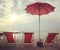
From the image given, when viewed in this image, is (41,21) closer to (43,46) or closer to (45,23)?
(45,23)

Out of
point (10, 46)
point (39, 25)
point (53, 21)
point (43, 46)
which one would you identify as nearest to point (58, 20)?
point (53, 21)

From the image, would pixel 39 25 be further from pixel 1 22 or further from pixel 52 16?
pixel 1 22

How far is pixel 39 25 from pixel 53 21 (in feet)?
2.24

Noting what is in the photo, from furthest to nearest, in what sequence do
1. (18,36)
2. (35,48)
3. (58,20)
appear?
1. (58,20)
2. (18,36)
3. (35,48)

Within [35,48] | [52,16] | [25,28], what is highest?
[52,16]

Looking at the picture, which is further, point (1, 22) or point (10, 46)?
point (1, 22)

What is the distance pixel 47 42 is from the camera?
7.16m

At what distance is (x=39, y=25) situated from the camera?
9289mm

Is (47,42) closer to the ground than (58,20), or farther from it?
closer to the ground

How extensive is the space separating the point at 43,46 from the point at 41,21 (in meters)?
2.67

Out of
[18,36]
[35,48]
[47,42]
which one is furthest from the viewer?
[18,36]

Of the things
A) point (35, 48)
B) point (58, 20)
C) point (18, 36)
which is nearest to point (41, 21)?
point (58, 20)

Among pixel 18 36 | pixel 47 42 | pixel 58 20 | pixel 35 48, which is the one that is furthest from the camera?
pixel 58 20

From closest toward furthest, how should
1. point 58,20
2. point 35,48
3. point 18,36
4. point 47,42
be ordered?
1. point 35,48
2. point 47,42
3. point 18,36
4. point 58,20
